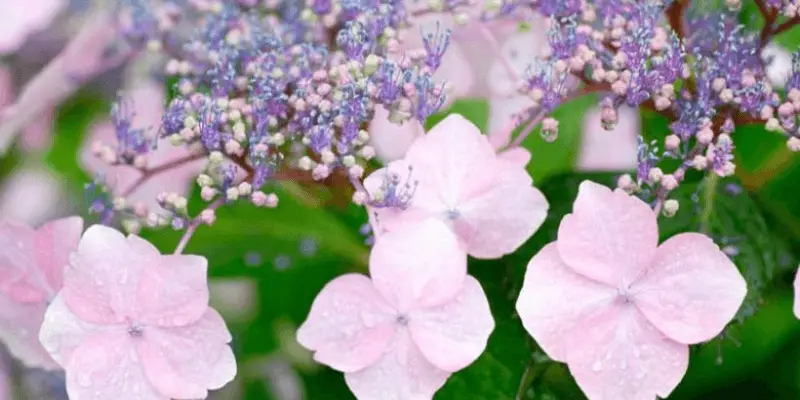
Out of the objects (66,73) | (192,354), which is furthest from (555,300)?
(66,73)

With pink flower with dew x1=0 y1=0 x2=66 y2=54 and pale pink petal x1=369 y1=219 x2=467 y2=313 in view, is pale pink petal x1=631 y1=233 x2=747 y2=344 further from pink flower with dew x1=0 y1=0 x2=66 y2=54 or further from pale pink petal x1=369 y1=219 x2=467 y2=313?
pink flower with dew x1=0 y1=0 x2=66 y2=54

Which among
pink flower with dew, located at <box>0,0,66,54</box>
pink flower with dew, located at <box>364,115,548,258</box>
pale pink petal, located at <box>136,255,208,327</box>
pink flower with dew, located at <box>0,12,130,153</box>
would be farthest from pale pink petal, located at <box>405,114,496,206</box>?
pink flower with dew, located at <box>0,0,66,54</box>

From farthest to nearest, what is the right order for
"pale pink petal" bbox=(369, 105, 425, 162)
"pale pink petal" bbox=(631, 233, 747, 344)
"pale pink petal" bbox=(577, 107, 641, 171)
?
"pale pink petal" bbox=(577, 107, 641, 171), "pale pink petal" bbox=(369, 105, 425, 162), "pale pink petal" bbox=(631, 233, 747, 344)

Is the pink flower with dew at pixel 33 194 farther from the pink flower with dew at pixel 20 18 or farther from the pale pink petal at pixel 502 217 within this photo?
the pale pink petal at pixel 502 217

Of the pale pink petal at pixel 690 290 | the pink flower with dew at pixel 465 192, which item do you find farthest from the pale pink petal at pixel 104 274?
the pale pink petal at pixel 690 290

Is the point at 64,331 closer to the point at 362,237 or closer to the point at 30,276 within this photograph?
the point at 30,276

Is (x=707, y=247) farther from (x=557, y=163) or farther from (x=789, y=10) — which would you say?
(x=557, y=163)

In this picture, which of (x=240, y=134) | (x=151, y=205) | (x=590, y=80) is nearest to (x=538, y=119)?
(x=590, y=80)
